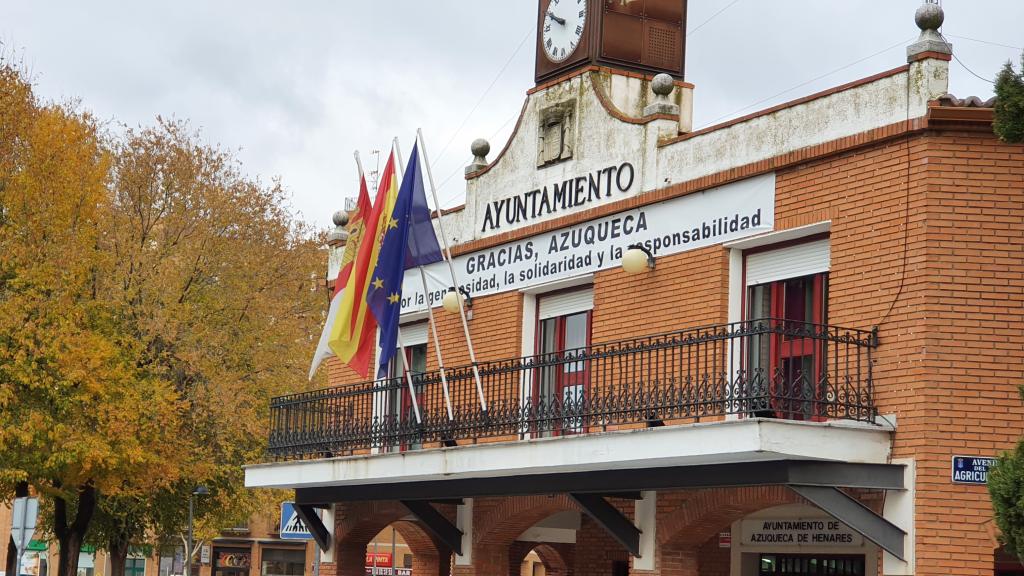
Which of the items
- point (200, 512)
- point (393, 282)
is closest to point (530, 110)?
point (393, 282)

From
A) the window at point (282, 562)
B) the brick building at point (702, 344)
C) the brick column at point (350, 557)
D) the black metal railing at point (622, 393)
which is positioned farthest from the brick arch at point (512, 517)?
the window at point (282, 562)

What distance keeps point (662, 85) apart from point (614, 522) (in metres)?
4.81

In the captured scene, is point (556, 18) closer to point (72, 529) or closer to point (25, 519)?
→ point (25, 519)

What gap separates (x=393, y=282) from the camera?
17.0 meters

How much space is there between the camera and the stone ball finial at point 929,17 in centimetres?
1305

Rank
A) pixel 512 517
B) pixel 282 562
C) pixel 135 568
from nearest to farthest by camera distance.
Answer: pixel 512 517
pixel 282 562
pixel 135 568

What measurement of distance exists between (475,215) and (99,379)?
8926 mm

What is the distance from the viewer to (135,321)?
27.1 meters

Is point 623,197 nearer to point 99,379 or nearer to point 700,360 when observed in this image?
point 700,360

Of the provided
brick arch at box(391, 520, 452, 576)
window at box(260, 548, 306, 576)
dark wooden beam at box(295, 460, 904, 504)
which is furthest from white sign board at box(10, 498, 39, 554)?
window at box(260, 548, 306, 576)

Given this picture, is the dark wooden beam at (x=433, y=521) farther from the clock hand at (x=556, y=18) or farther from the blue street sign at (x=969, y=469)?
the blue street sign at (x=969, y=469)

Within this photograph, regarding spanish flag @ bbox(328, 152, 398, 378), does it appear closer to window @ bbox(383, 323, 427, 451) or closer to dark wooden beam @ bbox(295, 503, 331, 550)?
window @ bbox(383, 323, 427, 451)

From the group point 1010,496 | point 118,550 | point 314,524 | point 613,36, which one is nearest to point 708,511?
point 1010,496

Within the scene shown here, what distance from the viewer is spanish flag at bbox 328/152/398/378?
1747 cm
